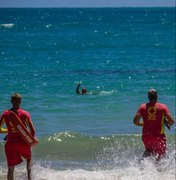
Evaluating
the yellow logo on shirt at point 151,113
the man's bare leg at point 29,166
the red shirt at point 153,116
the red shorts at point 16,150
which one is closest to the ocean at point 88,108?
the red shirt at point 153,116

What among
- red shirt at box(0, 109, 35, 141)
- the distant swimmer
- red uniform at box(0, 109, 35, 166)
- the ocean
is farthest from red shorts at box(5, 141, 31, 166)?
the distant swimmer

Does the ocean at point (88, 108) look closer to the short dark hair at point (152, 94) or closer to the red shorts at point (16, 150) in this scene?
the short dark hair at point (152, 94)

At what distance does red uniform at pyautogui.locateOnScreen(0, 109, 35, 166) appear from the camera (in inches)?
388

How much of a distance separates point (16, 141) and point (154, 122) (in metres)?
2.36

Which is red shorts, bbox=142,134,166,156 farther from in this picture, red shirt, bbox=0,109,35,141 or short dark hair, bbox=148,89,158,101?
red shirt, bbox=0,109,35,141

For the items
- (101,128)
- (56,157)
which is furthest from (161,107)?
(101,128)

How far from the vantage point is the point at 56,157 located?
562 inches

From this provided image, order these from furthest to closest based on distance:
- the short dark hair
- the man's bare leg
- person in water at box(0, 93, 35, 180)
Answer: the short dark hair → the man's bare leg → person in water at box(0, 93, 35, 180)

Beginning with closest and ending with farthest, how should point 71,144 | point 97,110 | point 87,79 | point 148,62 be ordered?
point 71,144 < point 97,110 < point 87,79 < point 148,62

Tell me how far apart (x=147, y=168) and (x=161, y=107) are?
3.77 ft

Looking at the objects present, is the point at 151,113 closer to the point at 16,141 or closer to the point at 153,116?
the point at 153,116

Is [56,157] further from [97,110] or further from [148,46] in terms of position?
[148,46]

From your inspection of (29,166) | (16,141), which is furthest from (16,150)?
(29,166)

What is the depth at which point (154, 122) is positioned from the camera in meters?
10.8
